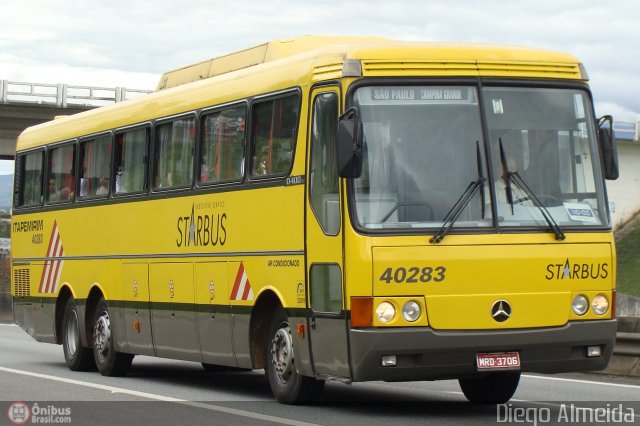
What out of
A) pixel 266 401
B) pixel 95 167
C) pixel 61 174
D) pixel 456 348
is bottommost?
pixel 266 401

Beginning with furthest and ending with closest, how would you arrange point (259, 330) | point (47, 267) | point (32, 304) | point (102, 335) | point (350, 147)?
point (32, 304) < point (47, 267) < point (102, 335) < point (259, 330) < point (350, 147)

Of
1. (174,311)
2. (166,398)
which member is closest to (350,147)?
(166,398)

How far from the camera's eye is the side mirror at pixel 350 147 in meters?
12.6

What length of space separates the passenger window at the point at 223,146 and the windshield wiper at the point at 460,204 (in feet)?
10.4

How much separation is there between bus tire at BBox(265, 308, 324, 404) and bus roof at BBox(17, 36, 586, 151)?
92.7 inches

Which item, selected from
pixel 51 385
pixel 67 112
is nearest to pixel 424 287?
pixel 51 385

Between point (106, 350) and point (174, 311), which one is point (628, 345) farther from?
point (106, 350)

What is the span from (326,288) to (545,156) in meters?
2.27

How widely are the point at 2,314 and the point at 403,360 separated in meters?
33.0

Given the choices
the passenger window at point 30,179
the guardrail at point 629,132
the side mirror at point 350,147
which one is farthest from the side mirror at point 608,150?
the guardrail at point 629,132

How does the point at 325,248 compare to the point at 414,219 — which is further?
the point at 325,248

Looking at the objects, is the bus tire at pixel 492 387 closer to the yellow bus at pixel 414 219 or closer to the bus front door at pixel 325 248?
the yellow bus at pixel 414 219

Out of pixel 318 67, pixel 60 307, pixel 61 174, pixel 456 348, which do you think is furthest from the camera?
pixel 61 174

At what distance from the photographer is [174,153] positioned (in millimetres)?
17422
